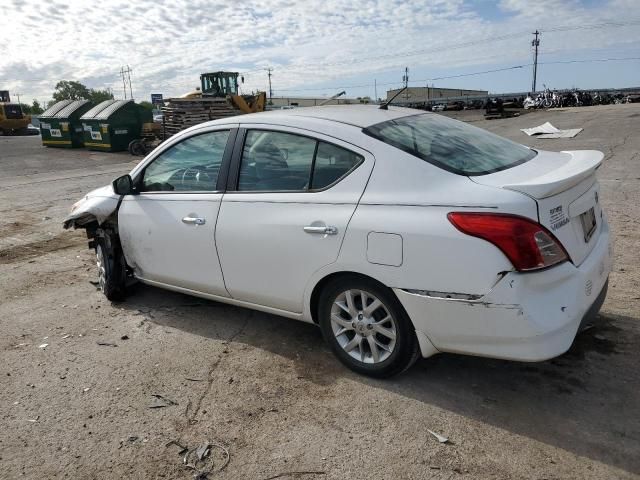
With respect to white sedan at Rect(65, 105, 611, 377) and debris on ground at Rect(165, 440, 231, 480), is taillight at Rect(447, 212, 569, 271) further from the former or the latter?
debris on ground at Rect(165, 440, 231, 480)

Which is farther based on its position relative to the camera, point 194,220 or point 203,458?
point 194,220

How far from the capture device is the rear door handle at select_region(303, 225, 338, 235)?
10.2 ft

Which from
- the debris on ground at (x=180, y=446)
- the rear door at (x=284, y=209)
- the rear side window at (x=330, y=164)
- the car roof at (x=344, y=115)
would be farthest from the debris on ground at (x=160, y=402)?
the car roof at (x=344, y=115)

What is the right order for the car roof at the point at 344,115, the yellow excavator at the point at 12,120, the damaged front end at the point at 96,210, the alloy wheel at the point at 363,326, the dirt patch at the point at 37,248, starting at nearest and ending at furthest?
the alloy wheel at the point at 363,326 < the car roof at the point at 344,115 < the damaged front end at the point at 96,210 < the dirt patch at the point at 37,248 < the yellow excavator at the point at 12,120

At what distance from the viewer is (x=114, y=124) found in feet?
72.9

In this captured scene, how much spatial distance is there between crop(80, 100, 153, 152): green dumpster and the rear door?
67.7ft

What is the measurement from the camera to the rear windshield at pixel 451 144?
3064mm

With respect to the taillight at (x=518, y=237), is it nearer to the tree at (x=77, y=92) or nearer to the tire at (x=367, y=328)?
the tire at (x=367, y=328)

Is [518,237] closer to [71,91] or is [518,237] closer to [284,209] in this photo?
[284,209]

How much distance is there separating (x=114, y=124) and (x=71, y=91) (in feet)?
316

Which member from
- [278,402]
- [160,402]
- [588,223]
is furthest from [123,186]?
[588,223]

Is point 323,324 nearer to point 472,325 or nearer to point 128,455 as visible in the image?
point 472,325

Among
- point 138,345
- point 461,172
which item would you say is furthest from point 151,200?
point 461,172

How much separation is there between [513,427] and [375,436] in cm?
72
